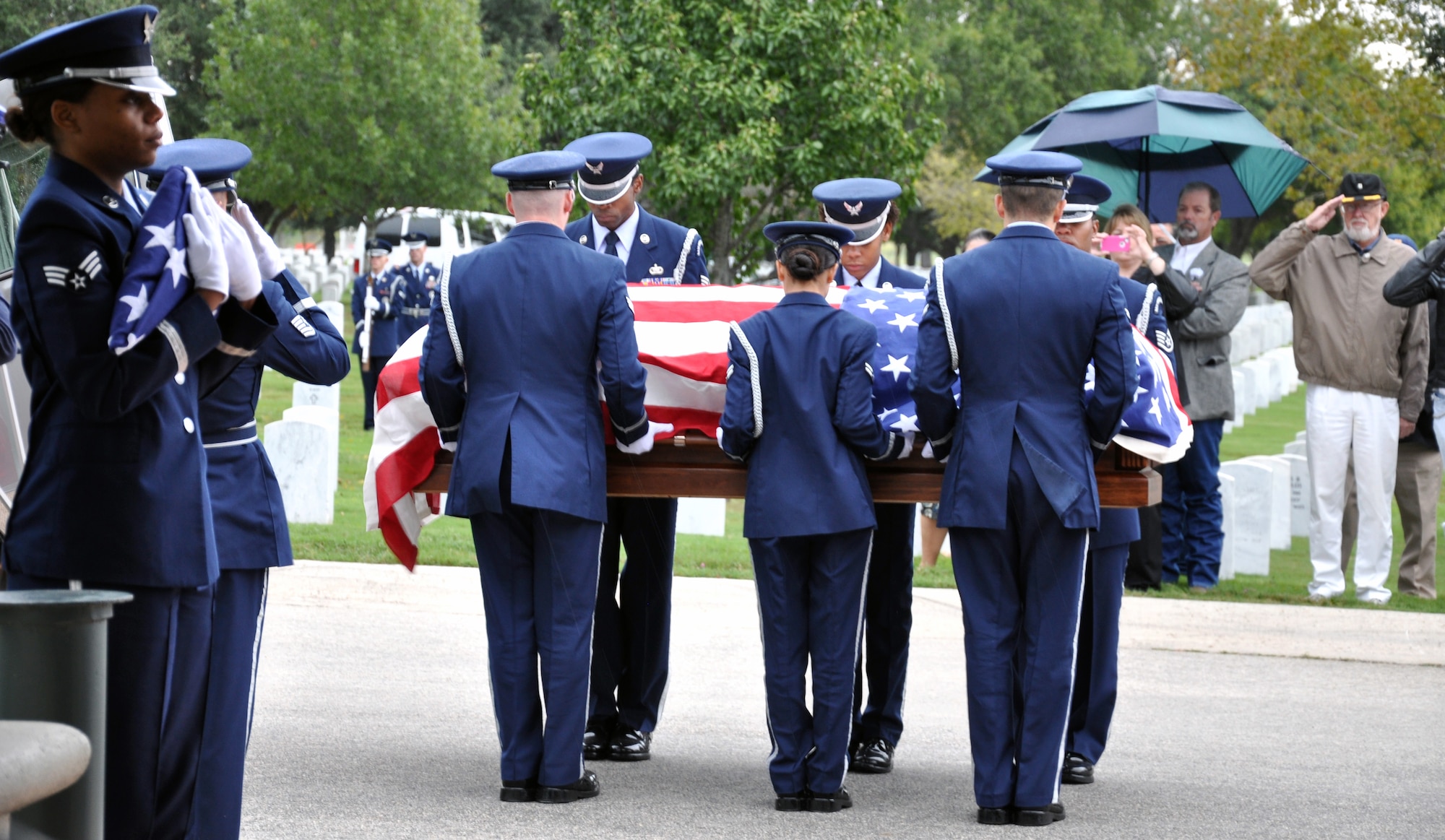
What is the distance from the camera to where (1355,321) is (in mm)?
9578

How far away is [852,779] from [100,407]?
3436mm

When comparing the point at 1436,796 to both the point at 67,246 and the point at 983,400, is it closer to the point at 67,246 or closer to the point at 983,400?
the point at 983,400

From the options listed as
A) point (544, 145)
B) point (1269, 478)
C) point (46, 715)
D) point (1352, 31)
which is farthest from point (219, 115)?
point (46, 715)

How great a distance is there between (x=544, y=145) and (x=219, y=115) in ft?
32.6

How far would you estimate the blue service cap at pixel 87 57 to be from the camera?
3.24m

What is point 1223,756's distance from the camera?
6301mm

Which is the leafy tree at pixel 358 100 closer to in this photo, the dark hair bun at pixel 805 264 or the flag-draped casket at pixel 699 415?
the flag-draped casket at pixel 699 415

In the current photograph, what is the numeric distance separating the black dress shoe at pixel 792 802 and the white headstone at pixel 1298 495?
7.02 metres

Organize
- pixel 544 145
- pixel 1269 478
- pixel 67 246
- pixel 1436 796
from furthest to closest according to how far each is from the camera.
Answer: pixel 544 145 → pixel 1269 478 → pixel 1436 796 → pixel 67 246

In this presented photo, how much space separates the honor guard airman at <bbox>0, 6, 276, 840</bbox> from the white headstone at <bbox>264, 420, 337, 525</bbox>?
23.4 ft

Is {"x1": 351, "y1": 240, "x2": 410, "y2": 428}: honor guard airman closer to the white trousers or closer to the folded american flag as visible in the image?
the white trousers

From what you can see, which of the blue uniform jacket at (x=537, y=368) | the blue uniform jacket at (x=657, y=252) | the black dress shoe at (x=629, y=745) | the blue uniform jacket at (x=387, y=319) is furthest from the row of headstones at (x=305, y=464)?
the blue uniform jacket at (x=387, y=319)

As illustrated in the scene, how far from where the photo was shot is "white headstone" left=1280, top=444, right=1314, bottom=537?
1177cm

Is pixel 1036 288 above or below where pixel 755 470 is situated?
above
